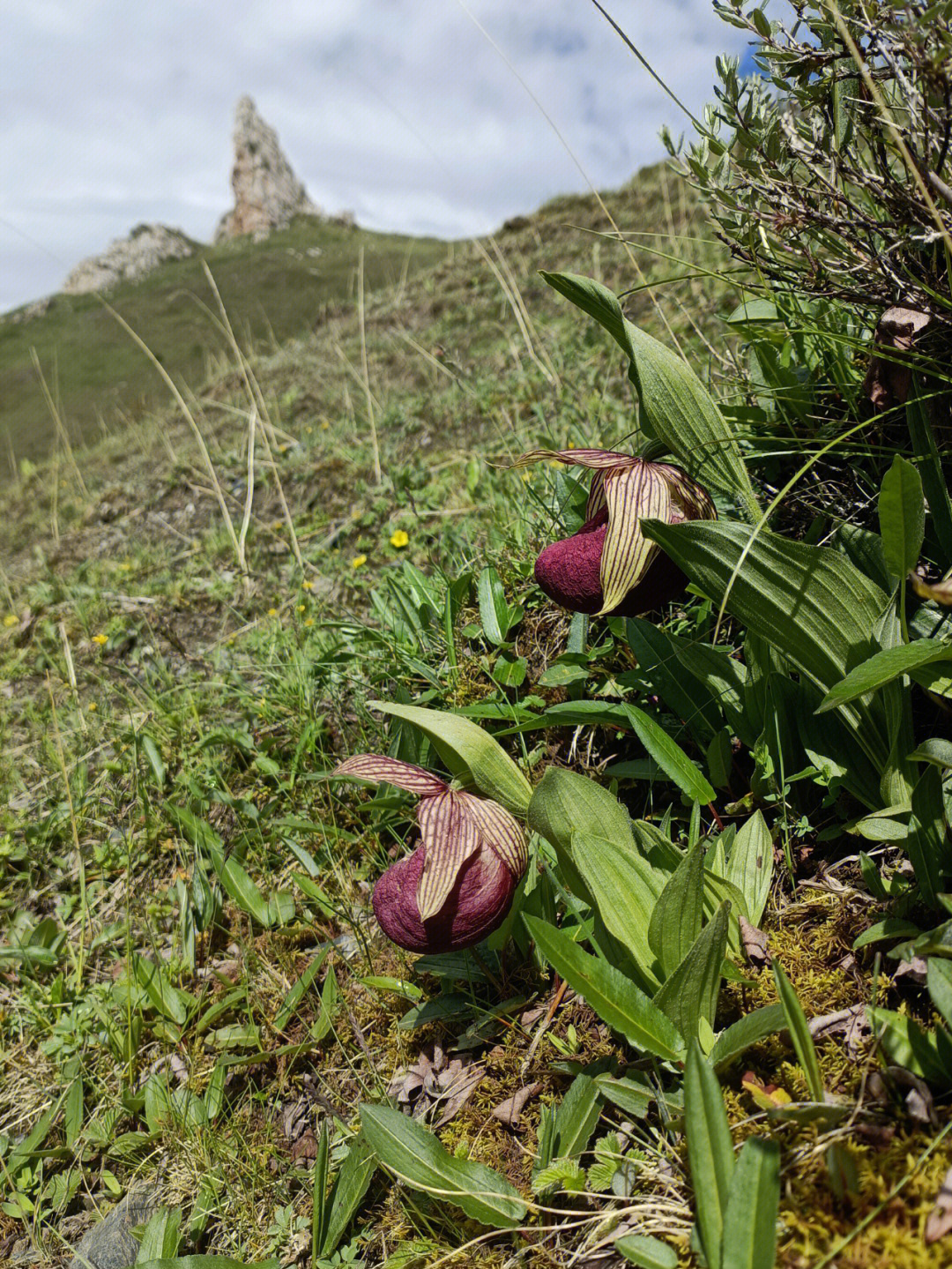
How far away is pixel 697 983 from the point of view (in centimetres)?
116

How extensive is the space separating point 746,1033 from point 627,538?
2.61ft

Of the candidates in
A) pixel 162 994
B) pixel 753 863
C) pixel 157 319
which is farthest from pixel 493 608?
pixel 157 319

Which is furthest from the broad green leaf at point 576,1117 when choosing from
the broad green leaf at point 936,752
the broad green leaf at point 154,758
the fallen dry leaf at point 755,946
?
the broad green leaf at point 154,758

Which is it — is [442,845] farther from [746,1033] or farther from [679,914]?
[746,1033]

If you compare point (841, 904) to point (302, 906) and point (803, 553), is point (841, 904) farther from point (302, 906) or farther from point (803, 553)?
point (302, 906)

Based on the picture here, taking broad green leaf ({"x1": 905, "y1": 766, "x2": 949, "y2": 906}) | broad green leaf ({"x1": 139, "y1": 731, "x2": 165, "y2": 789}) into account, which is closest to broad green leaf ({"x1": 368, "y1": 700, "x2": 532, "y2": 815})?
broad green leaf ({"x1": 905, "y1": 766, "x2": 949, "y2": 906})

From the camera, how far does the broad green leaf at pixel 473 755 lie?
1.39 m

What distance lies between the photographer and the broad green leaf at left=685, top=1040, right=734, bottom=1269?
947 millimetres

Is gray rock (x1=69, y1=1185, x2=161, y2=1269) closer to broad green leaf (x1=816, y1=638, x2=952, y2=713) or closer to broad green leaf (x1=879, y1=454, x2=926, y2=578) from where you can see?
broad green leaf (x1=816, y1=638, x2=952, y2=713)

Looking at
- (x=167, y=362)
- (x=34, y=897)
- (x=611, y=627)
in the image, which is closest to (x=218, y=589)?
(x=34, y=897)

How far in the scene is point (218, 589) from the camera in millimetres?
4531

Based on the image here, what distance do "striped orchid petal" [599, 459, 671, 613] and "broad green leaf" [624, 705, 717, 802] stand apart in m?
0.35

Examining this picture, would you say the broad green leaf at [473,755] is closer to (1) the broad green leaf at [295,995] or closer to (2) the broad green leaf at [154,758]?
(1) the broad green leaf at [295,995]

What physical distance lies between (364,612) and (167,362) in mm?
41754
